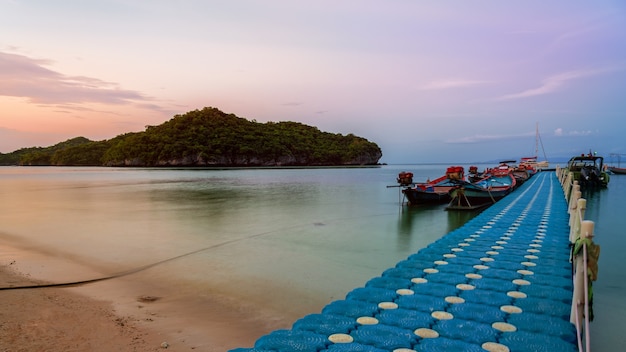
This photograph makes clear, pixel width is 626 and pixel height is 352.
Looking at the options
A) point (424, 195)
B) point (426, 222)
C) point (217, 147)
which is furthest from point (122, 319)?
point (217, 147)

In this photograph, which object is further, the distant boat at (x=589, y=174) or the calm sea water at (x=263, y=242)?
the distant boat at (x=589, y=174)

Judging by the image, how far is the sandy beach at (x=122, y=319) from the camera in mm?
4395

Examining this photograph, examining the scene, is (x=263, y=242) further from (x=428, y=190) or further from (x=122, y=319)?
(x=428, y=190)

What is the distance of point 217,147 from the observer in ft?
333

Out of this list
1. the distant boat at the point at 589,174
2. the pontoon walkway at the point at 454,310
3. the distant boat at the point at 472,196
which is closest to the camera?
the pontoon walkway at the point at 454,310

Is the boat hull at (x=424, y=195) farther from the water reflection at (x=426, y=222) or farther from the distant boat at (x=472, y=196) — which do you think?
the distant boat at (x=472, y=196)

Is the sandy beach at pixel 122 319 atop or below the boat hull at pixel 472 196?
below

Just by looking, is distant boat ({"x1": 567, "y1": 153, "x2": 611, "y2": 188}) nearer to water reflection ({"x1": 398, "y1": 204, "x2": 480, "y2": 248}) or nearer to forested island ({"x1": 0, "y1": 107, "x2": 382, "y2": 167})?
water reflection ({"x1": 398, "y1": 204, "x2": 480, "y2": 248})

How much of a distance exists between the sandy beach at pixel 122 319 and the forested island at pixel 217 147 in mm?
94381

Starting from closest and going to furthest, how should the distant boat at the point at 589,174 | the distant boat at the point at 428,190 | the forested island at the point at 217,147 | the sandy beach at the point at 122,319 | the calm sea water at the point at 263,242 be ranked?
the sandy beach at the point at 122,319
the calm sea water at the point at 263,242
the distant boat at the point at 428,190
the distant boat at the point at 589,174
the forested island at the point at 217,147

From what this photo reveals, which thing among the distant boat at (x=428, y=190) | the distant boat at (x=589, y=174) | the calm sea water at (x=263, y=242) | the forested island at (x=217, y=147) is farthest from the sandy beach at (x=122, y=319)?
the forested island at (x=217, y=147)

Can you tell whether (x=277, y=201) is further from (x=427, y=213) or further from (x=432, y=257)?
(x=432, y=257)

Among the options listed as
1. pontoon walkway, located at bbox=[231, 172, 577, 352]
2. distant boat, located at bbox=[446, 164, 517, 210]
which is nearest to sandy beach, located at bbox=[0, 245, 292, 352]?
pontoon walkway, located at bbox=[231, 172, 577, 352]

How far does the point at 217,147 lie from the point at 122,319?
99.1 metres
